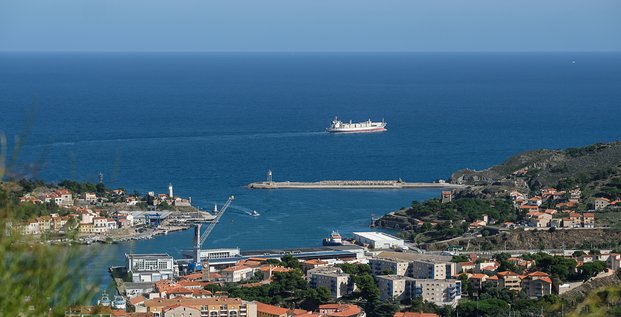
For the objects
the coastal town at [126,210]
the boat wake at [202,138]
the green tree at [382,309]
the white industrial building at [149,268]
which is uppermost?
the boat wake at [202,138]

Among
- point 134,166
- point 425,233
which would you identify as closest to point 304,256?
point 425,233

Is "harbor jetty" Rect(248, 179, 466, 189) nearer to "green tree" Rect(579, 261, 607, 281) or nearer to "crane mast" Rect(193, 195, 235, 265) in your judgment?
"crane mast" Rect(193, 195, 235, 265)

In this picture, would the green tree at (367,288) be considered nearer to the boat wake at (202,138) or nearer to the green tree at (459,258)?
the green tree at (459,258)

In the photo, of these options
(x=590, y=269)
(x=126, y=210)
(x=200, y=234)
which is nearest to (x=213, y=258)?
(x=200, y=234)

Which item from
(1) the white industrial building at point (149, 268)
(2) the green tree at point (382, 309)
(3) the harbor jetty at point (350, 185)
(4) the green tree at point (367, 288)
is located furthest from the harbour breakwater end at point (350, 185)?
(2) the green tree at point (382, 309)

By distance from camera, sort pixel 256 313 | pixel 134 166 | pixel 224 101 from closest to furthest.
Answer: pixel 256 313, pixel 134 166, pixel 224 101

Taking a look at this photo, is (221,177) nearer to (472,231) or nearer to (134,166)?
(134,166)
